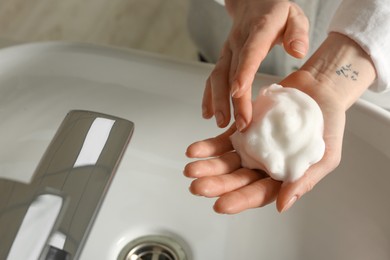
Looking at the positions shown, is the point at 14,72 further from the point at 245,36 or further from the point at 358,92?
the point at 358,92

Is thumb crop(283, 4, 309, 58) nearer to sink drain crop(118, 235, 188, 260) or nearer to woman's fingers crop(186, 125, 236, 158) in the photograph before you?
woman's fingers crop(186, 125, 236, 158)

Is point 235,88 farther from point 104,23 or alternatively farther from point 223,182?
point 104,23

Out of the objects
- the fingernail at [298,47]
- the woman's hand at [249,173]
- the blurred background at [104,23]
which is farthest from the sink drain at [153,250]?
the blurred background at [104,23]

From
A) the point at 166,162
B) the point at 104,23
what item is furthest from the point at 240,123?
the point at 104,23

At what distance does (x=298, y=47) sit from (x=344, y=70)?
7 centimetres

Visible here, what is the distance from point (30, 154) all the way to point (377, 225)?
0.33 m

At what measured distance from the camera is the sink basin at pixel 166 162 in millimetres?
492

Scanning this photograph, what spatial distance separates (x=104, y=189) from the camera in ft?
1.15

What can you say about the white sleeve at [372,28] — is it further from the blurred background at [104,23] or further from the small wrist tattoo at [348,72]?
the blurred background at [104,23]

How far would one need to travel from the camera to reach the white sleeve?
1.57 ft

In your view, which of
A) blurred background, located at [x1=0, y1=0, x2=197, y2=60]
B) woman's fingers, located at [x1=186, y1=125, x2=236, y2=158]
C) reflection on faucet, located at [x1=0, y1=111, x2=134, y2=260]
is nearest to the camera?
reflection on faucet, located at [x1=0, y1=111, x2=134, y2=260]

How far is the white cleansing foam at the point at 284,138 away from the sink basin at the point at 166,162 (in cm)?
9

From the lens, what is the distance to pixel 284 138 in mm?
432

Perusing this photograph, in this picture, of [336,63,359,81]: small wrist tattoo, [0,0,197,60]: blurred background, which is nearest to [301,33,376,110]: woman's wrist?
[336,63,359,81]: small wrist tattoo
